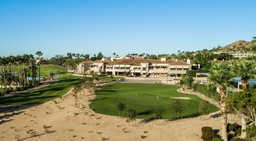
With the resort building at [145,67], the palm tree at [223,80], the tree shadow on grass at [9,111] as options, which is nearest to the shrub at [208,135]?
the palm tree at [223,80]

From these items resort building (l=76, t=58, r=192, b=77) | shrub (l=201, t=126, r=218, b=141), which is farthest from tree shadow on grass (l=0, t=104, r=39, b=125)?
resort building (l=76, t=58, r=192, b=77)

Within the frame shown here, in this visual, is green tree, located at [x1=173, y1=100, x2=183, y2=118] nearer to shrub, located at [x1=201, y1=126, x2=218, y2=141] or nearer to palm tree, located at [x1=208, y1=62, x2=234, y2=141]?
shrub, located at [x1=201, y1=126, x2=218, y2=141]

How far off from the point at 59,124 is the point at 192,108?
78.1 feet

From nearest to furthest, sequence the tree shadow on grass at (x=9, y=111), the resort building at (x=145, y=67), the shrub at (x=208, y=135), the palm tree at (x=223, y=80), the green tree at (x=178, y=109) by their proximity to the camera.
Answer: the shrub at (x=208, y=135), the palm tree at (x=223, y=80), the green tree at (x=178, y=109), the tree shadow on grass at (x=9, y=111), the resort building at (x=145, y=67)

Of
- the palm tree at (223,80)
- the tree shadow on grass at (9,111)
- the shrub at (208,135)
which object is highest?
the palm tree at (223,80)

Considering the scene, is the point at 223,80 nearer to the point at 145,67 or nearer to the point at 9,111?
the point at 9,111

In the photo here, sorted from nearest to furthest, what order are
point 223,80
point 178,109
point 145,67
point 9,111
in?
point 223,80, point 178,109, point 9,111, point 145,67

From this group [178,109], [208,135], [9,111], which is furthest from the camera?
[9,111]

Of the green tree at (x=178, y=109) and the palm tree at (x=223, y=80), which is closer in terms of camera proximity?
the palm tree at (x=223, y=80)

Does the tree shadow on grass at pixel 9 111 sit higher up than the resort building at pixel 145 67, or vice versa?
the resort building at pixel 145 67

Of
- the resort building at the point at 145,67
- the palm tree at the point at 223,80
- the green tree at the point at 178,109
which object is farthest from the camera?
the resort building at the point at 145,67

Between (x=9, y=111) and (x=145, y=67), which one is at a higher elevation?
(x=145, y=67)

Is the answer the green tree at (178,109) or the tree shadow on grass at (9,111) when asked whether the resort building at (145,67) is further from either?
the green tree at (178,109)

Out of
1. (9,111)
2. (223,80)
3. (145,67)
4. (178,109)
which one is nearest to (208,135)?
(223,80)
